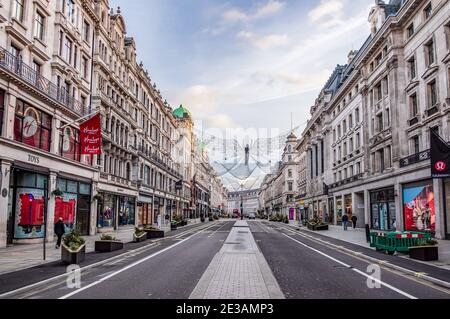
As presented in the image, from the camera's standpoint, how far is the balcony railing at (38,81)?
72.5 feet

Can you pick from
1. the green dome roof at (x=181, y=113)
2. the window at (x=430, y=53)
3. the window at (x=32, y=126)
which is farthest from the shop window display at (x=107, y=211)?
the green dome roof at (x=181, y=113)

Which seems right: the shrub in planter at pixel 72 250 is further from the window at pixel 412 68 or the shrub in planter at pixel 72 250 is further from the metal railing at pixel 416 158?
the window at pixel 412 68

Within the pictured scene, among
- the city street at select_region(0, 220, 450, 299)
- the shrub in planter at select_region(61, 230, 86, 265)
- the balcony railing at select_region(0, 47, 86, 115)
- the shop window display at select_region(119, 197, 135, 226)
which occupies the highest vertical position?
the balcony railing at select_region(0, 47, 86, 115)

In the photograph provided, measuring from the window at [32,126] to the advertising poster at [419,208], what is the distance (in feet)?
90.9

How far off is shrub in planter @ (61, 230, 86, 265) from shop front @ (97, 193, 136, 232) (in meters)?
19.0

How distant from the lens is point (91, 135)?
25031 millimetres

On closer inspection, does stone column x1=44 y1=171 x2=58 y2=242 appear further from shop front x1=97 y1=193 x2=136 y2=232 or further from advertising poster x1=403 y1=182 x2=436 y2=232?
advertising poster x1=403 y1=182 x2=436 y2=232

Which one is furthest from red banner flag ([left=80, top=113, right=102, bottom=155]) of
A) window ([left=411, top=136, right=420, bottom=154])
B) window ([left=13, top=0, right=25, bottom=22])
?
window ([left=411, top=136, right=420, bottom=154])

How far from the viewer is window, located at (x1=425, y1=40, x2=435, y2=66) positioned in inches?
1224

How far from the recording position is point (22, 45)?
24297mm

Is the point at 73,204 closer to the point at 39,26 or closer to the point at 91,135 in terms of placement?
the point at 91,135

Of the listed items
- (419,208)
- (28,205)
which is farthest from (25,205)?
(419,208)
